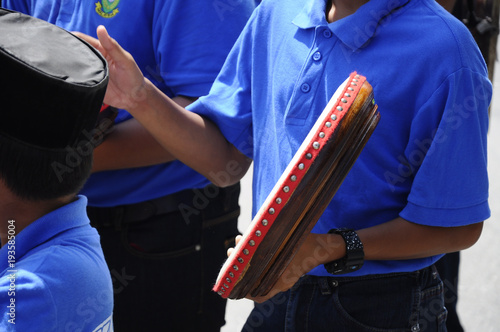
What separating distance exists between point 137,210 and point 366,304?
2.94 feet

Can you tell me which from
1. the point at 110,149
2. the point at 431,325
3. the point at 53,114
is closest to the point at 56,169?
the point at 53,114

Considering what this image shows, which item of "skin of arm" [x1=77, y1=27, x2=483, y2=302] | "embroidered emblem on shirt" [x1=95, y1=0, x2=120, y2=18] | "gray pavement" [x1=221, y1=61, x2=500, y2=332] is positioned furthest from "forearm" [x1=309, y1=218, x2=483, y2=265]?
"gray pavement" [x1=221, y1=61, x2=500, y2=332]

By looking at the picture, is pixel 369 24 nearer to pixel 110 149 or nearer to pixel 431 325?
pixel 431 325

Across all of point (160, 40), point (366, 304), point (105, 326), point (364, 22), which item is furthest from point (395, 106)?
point (160, 40)

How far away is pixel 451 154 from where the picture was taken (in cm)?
165

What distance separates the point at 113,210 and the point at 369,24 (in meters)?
1.08

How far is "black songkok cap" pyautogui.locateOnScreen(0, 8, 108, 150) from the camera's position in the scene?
1.51 m

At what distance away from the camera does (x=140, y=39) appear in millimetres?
2348

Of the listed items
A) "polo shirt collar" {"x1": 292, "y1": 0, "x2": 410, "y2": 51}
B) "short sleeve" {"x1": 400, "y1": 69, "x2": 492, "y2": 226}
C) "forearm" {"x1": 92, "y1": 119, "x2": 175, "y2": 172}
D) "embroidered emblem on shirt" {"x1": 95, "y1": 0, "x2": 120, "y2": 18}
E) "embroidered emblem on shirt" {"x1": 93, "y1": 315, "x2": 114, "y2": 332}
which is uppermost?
"polo shirt collar" {"x1": 292, "y1": 0, "x2": 410, "y2": 51}

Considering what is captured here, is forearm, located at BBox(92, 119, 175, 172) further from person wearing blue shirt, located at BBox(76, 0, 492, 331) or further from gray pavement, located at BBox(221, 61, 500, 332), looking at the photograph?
gray pavement, located at BBox(221, 61, 500, 332)

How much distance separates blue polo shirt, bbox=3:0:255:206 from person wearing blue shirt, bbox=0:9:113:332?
2.10 feet

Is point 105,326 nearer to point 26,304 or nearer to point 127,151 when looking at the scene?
point 26,304

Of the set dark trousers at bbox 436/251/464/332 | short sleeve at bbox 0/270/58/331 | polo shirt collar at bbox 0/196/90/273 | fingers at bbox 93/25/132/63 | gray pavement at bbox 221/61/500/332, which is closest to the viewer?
short sleeve at bbox 0/270/58/331

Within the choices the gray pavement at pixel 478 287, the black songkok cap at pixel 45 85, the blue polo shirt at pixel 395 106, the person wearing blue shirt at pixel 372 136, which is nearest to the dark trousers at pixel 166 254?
the person wearing blue shirt at pixel 372 136
